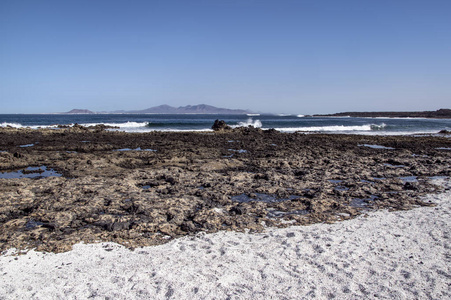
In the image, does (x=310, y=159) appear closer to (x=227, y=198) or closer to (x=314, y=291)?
(x=227, y=198)

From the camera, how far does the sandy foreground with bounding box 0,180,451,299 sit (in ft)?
11.9

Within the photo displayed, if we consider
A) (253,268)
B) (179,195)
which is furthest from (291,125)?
(253,268)

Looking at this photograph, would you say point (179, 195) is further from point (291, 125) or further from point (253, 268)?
point (291, 125)

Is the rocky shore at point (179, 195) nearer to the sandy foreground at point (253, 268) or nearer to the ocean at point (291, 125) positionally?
the sandy foreground at point (253, 268)

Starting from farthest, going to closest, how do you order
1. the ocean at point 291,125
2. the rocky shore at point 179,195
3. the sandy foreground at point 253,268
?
the ocean at point 291,125 < the rocky shore at point 179,195 < the sandy foreground at point 253,268

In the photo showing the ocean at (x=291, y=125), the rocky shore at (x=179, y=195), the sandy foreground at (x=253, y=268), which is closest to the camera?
the sandy foreground at (x=253, y=268)

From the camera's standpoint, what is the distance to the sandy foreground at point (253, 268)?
3623 millimetres

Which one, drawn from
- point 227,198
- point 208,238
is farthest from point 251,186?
point 208,238

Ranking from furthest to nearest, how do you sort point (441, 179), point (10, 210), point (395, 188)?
point (441, 179) → point (395, 188) → point (10, 210)

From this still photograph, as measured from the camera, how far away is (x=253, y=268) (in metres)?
4.13

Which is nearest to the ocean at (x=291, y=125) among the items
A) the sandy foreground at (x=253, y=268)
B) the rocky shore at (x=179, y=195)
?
the rocky shore at (x=179, y=195)

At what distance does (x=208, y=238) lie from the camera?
5105mm

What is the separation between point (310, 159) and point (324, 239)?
7959 mm

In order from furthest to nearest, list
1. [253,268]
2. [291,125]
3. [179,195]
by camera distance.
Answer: [291,125] < [179,195] < [253,268]
